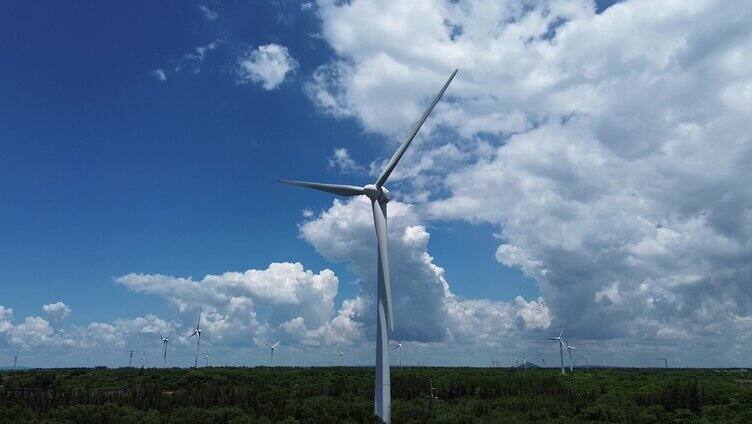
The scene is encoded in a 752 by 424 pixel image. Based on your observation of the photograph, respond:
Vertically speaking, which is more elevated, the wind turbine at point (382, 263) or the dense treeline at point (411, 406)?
the wind turbine at point (382, 263)

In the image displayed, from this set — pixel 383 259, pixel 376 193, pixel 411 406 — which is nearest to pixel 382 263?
pixel 383 259

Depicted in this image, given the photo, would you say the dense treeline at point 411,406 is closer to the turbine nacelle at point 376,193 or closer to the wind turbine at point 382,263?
the wind turbine at point 382,263

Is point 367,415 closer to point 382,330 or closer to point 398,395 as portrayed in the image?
point 382,330

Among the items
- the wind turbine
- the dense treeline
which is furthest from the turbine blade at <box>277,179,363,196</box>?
the dense treeline

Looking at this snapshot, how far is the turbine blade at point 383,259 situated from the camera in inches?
2289

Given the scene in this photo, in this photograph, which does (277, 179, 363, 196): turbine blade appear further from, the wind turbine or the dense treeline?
the dense treeline

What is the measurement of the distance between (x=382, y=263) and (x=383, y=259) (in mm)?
456

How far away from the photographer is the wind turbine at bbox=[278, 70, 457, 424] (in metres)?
57.7

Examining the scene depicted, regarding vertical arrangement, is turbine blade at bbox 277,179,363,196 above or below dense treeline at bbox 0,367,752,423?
above

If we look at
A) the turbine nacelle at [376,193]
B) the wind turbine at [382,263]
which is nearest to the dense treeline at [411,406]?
the wind turbine at [382,263]

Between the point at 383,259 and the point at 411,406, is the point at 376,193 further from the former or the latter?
the point at 411,406

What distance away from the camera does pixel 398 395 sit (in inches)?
5453

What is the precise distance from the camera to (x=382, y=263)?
60.3 meters

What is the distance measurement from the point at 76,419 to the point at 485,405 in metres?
65.8
